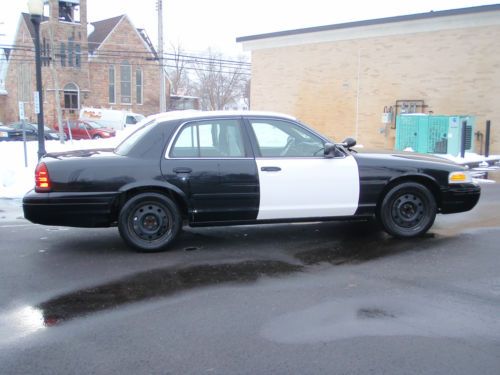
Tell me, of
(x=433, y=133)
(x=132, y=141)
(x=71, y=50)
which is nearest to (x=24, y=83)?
(x=71, y=50)

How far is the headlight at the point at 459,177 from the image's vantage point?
264 inches

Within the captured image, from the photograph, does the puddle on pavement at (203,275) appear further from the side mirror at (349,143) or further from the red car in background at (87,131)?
the red car in background at (87,131)

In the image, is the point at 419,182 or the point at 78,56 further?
the point at 78,56

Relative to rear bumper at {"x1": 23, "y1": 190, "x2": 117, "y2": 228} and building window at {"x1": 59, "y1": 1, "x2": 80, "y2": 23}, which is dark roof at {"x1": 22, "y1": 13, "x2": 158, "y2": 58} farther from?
rear bumper at {"x1": 23, "y1": 190, "x2": 117, "y2": 228}

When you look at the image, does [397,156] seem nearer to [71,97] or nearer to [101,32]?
[71,97]

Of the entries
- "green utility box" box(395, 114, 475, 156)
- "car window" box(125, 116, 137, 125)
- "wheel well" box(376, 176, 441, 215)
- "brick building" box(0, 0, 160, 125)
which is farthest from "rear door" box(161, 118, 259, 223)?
"brick building" box(0, 0, 160, 125)

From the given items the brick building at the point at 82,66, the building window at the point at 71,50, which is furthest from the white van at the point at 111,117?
the building window at the point at 71,50

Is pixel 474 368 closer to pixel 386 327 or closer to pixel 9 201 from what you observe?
pixel 386 327

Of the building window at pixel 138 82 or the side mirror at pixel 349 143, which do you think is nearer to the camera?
the side mirror at pixel 349 143

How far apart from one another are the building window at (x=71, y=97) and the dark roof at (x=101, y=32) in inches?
155

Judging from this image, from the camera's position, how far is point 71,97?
47250mm

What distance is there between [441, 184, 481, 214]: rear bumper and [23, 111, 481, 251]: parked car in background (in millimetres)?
14

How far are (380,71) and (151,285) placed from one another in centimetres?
2069

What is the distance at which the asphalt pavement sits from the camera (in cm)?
351
